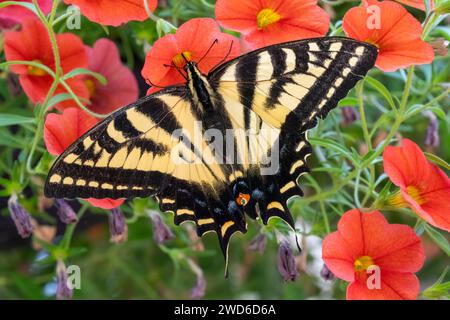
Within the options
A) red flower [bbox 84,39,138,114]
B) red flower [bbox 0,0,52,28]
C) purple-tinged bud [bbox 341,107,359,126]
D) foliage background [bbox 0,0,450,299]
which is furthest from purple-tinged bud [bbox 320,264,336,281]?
red flower [bbox 0,0,52,28]

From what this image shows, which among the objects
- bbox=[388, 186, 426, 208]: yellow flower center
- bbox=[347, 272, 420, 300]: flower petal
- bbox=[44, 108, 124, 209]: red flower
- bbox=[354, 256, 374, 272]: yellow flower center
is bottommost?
bbox=[347, 272, 420, 300]: flower petal

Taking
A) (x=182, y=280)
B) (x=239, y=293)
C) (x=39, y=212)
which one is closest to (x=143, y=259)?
(x=182, y=280)

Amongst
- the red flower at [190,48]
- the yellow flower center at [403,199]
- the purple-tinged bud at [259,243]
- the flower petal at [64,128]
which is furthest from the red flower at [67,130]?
the yellow flower center at [403,199]

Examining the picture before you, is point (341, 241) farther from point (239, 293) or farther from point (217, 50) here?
point (239, 293)

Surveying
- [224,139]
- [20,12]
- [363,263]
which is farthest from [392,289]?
[20,12]

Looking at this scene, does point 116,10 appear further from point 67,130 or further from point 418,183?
point 418,183

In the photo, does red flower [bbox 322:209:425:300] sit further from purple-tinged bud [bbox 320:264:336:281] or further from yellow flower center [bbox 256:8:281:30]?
yellow flower center [bbox 256:8:281:30]
